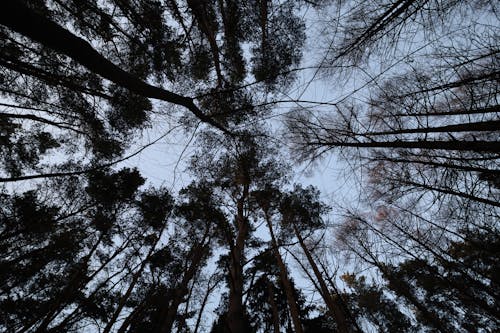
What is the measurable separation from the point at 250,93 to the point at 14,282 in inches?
387

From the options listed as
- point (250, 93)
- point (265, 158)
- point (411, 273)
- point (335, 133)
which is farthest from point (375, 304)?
point (250, 93)

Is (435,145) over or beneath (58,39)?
over

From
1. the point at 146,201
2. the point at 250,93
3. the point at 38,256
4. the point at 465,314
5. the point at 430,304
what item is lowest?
the point at 465,314

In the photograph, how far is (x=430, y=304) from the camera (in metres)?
12.1

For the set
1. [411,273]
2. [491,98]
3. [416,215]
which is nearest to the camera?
[491,98]

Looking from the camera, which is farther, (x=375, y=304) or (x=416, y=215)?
(x=375, y=304)

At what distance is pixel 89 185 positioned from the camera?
28.0 ft

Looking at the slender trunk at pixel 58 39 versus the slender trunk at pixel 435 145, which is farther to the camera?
the slender trunk at pixel 435 145

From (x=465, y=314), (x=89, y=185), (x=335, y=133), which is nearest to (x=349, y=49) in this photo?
(x=335, y=133)

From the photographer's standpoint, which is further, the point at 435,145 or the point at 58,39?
the point at 435,145

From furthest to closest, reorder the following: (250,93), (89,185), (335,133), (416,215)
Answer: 1. (89,185)
2. (416,215)
3. (250,93)
4. (335,133)

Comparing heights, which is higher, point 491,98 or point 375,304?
point 375,304

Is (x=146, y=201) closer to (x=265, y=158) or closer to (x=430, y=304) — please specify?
(x=265, y=158)

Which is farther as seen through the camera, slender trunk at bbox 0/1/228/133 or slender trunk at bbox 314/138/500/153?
slender trunk at bbox 314/138/500/153
